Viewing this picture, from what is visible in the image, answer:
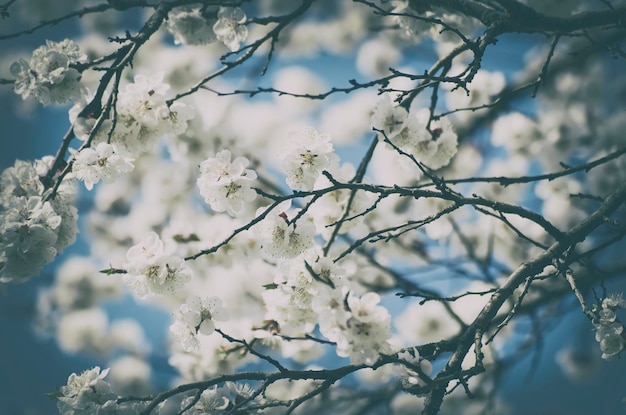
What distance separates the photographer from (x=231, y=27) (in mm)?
1799

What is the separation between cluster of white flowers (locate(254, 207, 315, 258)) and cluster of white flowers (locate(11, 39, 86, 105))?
62 centimetres

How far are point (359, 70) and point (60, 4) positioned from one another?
2341mm

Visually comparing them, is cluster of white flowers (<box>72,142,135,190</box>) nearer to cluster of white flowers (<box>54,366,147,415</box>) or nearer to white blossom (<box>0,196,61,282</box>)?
white blossom (<box>0,196,61,282</box>)

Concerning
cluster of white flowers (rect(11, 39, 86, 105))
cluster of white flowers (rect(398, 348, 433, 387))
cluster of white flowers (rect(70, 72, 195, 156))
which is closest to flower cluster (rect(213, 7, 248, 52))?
cluster of white flowers (rect(70, 72, 195, 156))

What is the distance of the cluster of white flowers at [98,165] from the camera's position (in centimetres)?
146

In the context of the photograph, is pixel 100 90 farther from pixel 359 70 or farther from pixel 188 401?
pixel 359 70

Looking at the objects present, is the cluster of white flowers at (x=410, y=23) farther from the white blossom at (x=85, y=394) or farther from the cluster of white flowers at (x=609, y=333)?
the white blossom at (x=85, y=394)

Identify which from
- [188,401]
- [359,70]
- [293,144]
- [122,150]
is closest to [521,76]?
[359,70]

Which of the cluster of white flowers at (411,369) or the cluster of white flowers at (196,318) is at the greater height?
the cluster of white flowers at (196,318)

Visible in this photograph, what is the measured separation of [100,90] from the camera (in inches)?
59.1

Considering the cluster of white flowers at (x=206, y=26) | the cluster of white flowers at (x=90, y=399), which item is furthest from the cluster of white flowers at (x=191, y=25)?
the cluster of white flowers at (x=90, y=399)

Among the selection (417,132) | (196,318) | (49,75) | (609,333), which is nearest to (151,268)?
(196,318)

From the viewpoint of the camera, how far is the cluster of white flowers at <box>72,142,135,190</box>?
146cm

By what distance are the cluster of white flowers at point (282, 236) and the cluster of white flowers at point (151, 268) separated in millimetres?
232
